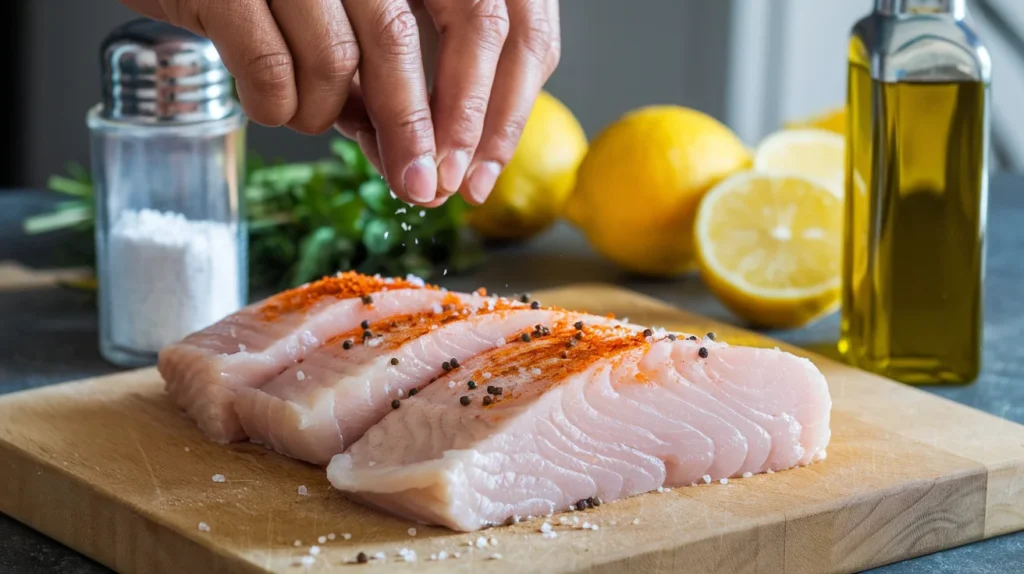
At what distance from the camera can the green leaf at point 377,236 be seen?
3.11 m

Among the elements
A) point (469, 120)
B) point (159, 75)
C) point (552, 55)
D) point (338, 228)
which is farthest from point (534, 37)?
point (338, 228)

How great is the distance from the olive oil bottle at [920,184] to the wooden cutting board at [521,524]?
0.85 feet

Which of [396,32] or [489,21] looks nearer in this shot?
[396,32]

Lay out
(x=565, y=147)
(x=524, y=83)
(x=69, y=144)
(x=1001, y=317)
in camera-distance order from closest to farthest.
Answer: (x=524, y=83), (x=1001, y=317), (x=565, y=147), (x=69, y=144)

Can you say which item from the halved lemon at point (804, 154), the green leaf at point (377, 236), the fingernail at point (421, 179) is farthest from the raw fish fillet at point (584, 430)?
the halved lemon at point (804, 154)

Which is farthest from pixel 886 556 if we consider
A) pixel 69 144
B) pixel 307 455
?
pixel 69 144

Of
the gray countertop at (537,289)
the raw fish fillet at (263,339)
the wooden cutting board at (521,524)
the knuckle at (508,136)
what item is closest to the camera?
the wooden cutting board at (521,524)

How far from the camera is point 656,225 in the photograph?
3.13 meters

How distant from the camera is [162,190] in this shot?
2.70 meters

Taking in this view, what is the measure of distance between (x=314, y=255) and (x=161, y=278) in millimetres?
548

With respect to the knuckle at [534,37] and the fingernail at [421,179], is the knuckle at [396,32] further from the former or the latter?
the knuckle at [534,37]

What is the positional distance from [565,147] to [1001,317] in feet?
3.89

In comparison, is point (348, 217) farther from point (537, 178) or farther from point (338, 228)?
point (537, 178)

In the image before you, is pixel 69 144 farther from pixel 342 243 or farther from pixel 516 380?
pixel 516 380
